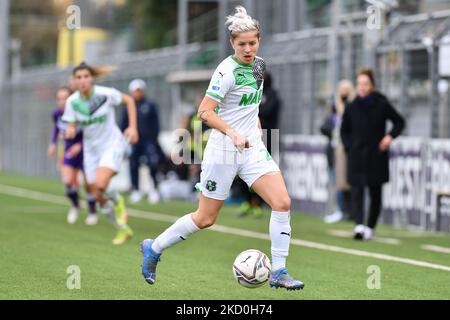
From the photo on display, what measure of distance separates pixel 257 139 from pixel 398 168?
9371 mm

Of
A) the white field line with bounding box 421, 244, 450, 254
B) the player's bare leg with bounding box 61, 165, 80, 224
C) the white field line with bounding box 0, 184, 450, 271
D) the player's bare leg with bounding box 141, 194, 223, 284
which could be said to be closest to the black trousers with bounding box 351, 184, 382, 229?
the white field line with bounding box 421, 244, 450, 254

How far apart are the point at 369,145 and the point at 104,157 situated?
3437 millimetres

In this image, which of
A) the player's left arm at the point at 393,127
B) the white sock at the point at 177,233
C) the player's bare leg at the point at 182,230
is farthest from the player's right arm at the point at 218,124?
the player's left arm at the point at 393,127

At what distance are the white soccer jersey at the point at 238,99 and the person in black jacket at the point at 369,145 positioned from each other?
5723 millimetres

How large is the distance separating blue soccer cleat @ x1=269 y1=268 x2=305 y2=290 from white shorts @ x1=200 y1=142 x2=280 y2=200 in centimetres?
76

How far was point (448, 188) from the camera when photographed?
17922mm

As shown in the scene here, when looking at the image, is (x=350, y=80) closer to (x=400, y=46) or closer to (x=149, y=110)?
(x=400, y=46)

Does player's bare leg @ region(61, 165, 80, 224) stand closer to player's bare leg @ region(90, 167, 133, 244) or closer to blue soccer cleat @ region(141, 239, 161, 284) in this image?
player's bare leg @ region(90, 167, 133, 244)

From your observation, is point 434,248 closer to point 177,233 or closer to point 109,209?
point 109,209

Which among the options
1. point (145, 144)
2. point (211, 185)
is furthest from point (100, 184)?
point (145, 144)

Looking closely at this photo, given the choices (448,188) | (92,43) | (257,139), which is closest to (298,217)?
(448,188)

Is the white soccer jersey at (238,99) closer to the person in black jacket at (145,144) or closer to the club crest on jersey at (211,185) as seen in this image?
the club crest on jersey at (211,185)

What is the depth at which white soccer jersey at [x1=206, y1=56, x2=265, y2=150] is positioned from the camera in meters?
10.1

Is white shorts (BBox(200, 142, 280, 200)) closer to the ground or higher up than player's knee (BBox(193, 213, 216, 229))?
higher up
